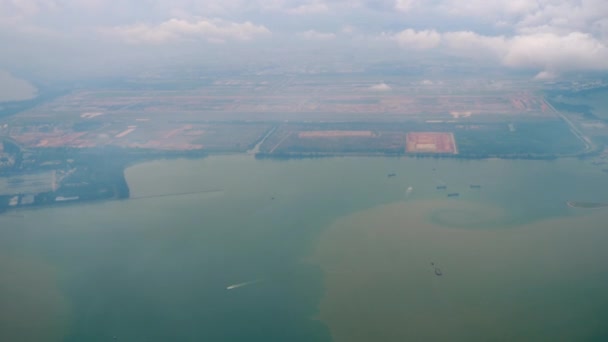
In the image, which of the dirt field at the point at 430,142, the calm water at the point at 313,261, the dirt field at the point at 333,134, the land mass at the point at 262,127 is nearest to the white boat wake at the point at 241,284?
the calm water at the point at 313,261

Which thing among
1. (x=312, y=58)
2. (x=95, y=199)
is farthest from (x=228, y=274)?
(x=312, y=58)

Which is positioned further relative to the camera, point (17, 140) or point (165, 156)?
point (17, 140)

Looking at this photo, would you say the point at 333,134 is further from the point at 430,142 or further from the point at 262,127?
the point at 430,142

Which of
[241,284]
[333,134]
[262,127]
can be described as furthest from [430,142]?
[241,284]

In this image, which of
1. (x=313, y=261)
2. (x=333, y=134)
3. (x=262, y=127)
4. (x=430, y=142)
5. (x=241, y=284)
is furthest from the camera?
(x=262, y=127)

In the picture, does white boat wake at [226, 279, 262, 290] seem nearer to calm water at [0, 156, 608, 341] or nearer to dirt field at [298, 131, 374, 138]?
calm water at [0, 156, 608, 341]

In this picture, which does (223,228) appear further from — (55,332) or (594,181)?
(594,181)
